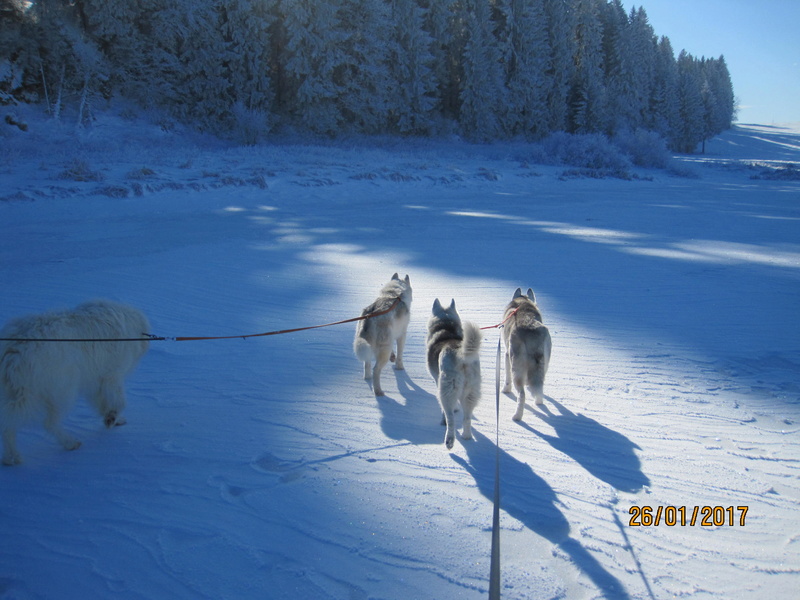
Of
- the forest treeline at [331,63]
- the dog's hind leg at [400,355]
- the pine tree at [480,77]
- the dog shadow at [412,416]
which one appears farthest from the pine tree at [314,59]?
the dog shadow at [412,416]

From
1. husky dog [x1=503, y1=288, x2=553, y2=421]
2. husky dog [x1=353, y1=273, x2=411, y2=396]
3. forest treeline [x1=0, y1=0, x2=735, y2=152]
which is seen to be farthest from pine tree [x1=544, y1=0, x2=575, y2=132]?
husky dog [x1=503, y1=288, x2=553, y2=421]

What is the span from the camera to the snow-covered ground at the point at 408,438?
2805 millimetres

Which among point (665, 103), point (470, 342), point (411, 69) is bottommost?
point (470, 342)

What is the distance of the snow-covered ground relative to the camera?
280 centimetres

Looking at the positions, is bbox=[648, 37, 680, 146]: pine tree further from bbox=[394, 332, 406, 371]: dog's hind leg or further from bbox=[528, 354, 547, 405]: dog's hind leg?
bbox=[528, 354, 547, 405]: dog's hind leg

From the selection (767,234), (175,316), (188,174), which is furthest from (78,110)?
(767,234)

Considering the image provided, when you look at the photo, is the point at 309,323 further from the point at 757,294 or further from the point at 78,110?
the point at 78,110

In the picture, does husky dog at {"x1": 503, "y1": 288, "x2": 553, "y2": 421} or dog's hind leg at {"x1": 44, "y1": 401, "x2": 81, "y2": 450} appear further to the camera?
husky dog at {"x1": 503, "y1": 288, "x2": 553, "y2": 421}

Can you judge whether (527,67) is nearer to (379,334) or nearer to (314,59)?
(314,59)

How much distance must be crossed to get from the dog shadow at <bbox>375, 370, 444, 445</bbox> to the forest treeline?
88.6ft

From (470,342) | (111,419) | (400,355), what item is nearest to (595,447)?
(470,342)

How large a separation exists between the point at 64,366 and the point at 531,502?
143 inches

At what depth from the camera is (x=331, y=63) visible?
31656mm
